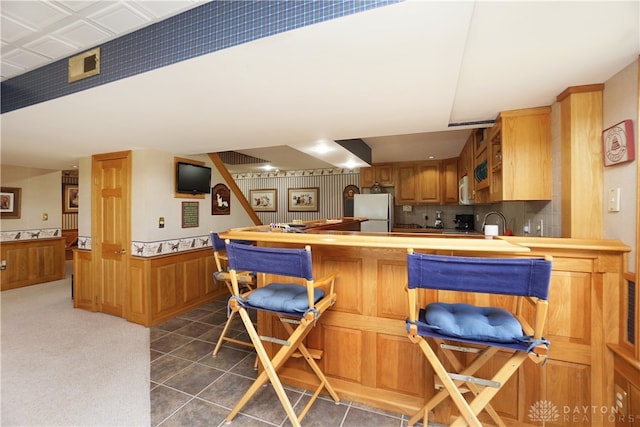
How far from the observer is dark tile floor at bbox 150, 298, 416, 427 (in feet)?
5.76

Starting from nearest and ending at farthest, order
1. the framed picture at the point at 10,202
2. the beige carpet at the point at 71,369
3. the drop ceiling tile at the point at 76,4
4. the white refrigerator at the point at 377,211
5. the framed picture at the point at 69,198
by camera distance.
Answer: the drop ceiling tile at the point at 76,4, the beige carpet at the point at 71,369, the framed picture at the point at 10,202, the white refrigerator at the point at 377,211, the framed picture at the point at 69,198

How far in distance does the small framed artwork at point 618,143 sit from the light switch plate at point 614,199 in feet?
0.52

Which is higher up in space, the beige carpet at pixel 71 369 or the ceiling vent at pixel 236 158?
the ceiling vent at pixel 236 158

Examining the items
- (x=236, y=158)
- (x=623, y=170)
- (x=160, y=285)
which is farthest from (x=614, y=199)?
(x=236, y=158)

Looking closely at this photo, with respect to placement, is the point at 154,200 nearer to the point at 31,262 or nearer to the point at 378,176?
the point at 31,262

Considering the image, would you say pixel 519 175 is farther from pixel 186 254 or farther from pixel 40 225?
pixel 40 225

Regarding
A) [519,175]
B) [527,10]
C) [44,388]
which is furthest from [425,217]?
[44,388]

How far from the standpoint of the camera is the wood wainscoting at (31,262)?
15.4ft

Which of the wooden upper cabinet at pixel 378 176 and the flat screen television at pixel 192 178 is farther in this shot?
the wooden upper cabinet at pixel 378 176

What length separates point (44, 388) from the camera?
81.6 inches

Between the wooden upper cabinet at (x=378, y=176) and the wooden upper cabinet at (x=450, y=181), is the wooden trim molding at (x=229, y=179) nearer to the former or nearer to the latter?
the wooden upper cabinet at (x=378, y=176)

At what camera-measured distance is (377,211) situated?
5.27 metres

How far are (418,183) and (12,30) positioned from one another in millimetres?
5519

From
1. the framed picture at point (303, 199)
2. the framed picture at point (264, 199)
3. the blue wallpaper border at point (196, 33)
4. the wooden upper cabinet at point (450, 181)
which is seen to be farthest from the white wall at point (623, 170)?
the framed picture at point (264, 199)
